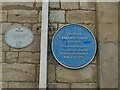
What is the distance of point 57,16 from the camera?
392 centimetres

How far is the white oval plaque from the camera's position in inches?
151

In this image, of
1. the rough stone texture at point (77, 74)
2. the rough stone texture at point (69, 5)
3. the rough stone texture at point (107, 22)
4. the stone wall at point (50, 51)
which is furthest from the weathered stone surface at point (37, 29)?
the rough stone texture at point (107, 22)

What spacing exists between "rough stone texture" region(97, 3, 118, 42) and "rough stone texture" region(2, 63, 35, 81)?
3.04 ft

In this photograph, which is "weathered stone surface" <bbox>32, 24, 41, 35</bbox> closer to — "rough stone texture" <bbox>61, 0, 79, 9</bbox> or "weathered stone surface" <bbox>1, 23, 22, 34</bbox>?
"weathered stone surface" <bbox>1, 23, 22, 34</bbox>

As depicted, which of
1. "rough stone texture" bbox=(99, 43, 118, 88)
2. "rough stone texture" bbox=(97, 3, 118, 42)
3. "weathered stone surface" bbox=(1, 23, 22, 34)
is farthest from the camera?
"weathered stone surface" bbox=(1, 23, 22, 34)

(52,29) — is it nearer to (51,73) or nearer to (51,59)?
(51,59)

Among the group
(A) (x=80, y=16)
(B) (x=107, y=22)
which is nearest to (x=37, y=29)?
(A) (x=80, y=16)

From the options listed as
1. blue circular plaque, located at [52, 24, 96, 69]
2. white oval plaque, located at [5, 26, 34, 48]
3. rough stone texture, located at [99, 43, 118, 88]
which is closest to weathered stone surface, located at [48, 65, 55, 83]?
blue circular plaque, located at [52, 24, 96, 69]

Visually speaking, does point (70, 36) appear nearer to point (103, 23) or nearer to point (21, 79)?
point (103, 23)

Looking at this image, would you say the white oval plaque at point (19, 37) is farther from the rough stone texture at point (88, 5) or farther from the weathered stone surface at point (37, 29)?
the rough stone texture at point (88, 5)

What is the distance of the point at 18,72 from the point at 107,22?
1.24 m

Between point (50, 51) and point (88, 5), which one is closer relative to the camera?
point (50, 51)

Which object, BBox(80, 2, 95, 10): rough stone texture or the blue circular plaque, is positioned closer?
the blue circular plaque

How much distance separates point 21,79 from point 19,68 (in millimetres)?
135
